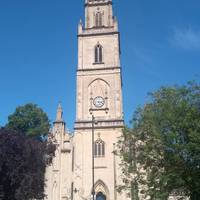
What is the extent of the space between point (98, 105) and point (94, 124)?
11.0 ft

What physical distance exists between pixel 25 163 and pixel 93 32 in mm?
30636

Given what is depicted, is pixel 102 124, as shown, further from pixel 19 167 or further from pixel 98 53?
pixel 19 167

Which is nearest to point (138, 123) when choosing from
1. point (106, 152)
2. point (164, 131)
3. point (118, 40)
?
point (164, 131)

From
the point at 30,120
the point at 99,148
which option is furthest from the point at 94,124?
the point at 30,120

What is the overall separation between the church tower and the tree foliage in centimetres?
1390

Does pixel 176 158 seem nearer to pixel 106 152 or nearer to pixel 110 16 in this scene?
pixel 106 152

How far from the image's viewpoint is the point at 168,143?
27.5 metres

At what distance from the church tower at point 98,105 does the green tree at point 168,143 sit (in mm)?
13234

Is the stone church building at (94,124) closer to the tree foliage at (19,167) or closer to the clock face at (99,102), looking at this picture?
the clock face at (99,102)

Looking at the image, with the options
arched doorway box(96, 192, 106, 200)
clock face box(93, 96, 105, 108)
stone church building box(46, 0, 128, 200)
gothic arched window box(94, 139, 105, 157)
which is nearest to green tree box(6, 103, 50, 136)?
stone church building box(46, 0, 128, 200)

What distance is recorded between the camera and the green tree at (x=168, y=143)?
26.2 meters

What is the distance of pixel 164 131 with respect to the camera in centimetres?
2859

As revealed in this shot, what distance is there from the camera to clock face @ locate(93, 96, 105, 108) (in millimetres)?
50444

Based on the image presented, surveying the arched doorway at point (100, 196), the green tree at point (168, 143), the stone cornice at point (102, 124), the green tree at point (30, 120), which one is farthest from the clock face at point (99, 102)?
the green tree at point (168, 143)
